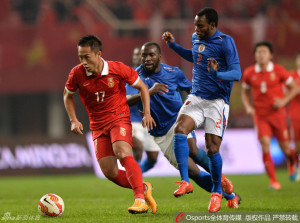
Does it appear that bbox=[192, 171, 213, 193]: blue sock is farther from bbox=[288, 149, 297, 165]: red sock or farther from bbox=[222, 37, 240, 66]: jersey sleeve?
bbox=[288, 149, 297, 165]: red sock

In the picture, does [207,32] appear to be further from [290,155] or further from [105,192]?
[290,155]

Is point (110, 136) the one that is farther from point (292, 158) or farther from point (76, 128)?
point (292, 158)

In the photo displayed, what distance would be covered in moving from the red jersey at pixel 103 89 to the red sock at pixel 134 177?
501 mm

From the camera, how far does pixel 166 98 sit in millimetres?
7047

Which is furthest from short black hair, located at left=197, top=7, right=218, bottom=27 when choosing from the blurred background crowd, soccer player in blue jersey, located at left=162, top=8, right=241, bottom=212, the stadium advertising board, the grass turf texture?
the blurred background crowd

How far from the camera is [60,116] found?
1997 centimetres

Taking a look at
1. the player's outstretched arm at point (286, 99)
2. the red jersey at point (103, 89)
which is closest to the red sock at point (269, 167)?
the player's outstretched arm at point (286, 99)

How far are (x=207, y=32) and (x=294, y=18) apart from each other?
12.6 metres

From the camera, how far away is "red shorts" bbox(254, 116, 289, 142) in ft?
33.6

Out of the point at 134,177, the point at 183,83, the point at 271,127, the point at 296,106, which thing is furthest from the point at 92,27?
the point at 134,177

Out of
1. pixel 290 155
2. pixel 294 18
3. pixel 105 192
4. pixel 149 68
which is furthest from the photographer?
pixel 294 18

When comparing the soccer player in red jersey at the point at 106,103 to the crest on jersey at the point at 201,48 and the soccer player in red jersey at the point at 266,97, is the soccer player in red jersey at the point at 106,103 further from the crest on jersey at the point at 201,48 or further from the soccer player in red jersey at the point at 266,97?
the soccer player in red jersey at the point at 266,97

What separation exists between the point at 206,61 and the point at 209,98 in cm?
43

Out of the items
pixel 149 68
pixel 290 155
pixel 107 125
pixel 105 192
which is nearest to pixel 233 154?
pixel 290 155
